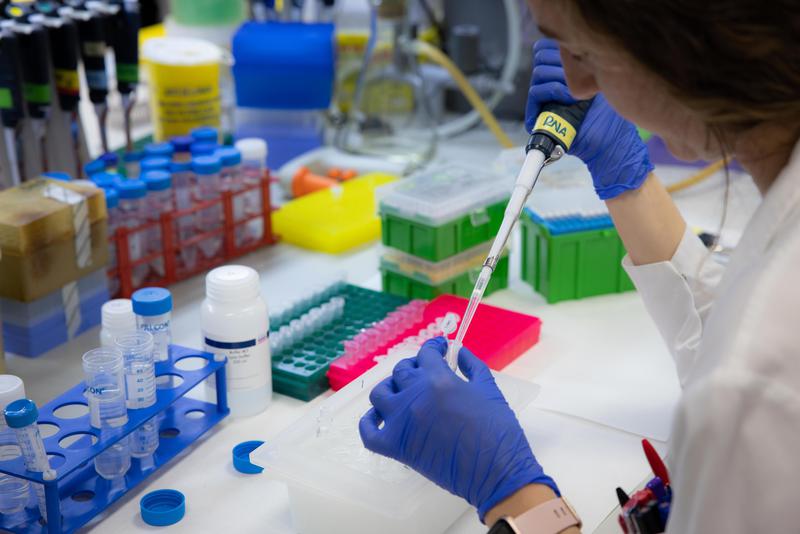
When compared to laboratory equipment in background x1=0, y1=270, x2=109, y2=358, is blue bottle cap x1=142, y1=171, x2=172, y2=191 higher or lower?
higher

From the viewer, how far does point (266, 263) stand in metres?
1.69

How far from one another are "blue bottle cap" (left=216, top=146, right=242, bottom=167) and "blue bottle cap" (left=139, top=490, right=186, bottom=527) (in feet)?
2.30

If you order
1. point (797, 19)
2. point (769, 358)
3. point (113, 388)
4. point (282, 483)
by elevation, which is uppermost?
point (797, 19)

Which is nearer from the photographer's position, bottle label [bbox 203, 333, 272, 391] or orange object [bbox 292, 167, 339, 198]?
bottle label [bbox 203, 333, 272, 391]

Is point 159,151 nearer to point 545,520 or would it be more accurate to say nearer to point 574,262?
point 574,262

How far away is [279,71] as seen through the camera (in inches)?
80.0

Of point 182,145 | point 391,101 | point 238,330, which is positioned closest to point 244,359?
point 238,330

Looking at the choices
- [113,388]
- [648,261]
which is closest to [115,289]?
[113,388]

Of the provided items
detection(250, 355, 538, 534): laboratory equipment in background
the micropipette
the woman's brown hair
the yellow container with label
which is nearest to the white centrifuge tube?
detection(250, 355, 538, 534): laboratory equipment in background

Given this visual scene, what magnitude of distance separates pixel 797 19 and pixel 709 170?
5.02 ft

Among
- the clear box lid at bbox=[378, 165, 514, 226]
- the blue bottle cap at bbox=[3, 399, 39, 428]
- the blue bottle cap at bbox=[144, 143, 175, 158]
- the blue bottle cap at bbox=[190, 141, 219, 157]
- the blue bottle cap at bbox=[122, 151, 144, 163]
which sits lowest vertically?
the blue bottle cap at bbox=[3, 399, 39, 428]

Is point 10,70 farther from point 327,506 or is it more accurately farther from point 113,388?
point 327,506

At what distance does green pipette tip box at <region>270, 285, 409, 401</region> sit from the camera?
126cm

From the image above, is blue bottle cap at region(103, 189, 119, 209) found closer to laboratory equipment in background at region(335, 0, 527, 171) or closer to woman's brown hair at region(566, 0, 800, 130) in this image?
laboratory equipment in background at region(335, 0, 527, 171)
